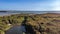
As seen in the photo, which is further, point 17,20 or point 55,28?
point 17,20

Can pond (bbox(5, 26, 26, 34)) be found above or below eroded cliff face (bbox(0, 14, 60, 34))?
below

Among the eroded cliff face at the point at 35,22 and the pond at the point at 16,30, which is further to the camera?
the pond at the point at 16,30

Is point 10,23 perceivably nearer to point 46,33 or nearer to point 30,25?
point 30,25

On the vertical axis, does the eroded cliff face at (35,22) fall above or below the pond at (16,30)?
above

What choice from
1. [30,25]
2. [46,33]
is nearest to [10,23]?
[30,25]

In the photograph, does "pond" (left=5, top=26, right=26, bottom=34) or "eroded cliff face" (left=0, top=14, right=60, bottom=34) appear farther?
"pond" (left=5, top=26, right=26, bottom=34)

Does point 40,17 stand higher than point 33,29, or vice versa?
point 40,17

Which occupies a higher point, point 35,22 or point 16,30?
point 35,22

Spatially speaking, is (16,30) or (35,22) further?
(16,30)
